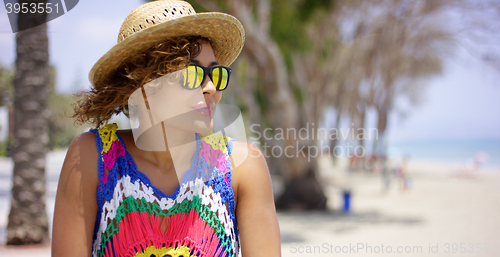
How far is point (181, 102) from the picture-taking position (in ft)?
4.64

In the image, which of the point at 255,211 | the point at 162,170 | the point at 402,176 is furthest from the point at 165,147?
the point at 402,176

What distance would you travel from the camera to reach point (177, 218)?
4.62 ft

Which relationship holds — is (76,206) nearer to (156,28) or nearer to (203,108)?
(203,108)

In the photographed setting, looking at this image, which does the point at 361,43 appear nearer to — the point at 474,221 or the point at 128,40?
the point at 474,221

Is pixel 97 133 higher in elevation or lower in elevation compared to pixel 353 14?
lower

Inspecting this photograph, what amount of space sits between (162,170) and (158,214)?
0.19 metres

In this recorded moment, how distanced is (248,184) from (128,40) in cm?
71

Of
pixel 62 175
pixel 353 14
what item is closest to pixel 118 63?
pixel 62 175

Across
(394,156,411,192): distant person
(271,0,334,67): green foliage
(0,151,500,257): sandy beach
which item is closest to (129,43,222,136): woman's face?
(0,151,500,257): sandy beach

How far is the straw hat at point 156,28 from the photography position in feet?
4.49

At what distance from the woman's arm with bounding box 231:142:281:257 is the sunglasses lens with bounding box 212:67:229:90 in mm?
322

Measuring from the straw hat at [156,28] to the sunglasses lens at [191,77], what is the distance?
155 mm

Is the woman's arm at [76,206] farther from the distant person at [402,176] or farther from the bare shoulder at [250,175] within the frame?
the distant person at [402,176]

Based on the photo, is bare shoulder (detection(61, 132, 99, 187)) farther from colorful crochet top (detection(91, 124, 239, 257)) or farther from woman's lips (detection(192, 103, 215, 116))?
woman's lips (detection(192, 103, 215, 116))
